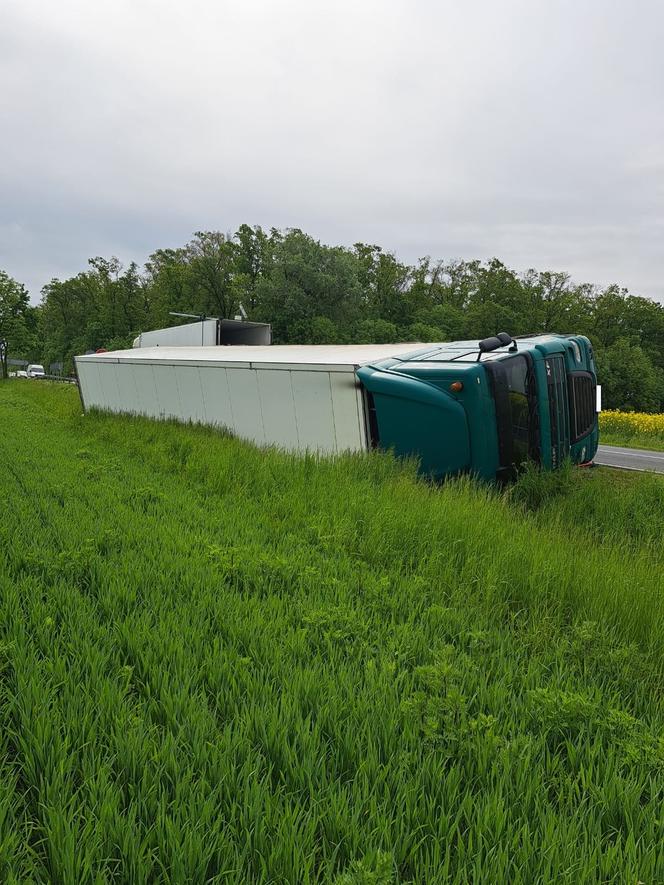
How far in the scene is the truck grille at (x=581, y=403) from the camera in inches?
388

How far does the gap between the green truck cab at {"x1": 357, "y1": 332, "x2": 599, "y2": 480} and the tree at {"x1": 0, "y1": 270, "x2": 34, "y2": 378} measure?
5437 centimetres

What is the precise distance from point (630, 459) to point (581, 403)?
23.9 ft

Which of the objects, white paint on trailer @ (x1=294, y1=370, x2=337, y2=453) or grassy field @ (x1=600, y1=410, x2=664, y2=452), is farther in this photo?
grassy field @ (x1=600, y1=410, x2=664, y2=452)

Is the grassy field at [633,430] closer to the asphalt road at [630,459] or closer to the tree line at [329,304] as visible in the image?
the asphalt road at [630,459]

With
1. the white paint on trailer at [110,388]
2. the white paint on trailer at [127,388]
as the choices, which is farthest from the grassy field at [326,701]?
the white paint on trailer at [110,388]

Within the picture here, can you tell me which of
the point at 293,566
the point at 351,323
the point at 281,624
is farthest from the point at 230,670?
the point at 351,323

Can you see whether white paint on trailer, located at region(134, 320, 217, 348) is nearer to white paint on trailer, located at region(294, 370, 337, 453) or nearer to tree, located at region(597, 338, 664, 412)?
white paint on trailer, located at region(294, 370, 337, 453)

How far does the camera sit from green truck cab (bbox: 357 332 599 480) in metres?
8.06

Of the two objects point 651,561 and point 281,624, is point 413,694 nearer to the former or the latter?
point 281,624

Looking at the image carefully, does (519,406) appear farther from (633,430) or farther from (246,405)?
(633,430)

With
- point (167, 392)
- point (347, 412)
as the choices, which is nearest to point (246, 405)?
point (347, 412)

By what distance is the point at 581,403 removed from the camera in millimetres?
10156

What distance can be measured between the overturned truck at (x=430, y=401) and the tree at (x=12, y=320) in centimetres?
4942

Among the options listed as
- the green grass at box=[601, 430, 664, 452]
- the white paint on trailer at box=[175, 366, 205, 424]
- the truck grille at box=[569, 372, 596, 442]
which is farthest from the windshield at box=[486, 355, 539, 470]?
the green grass at box=[601, 430, 664, 452]
